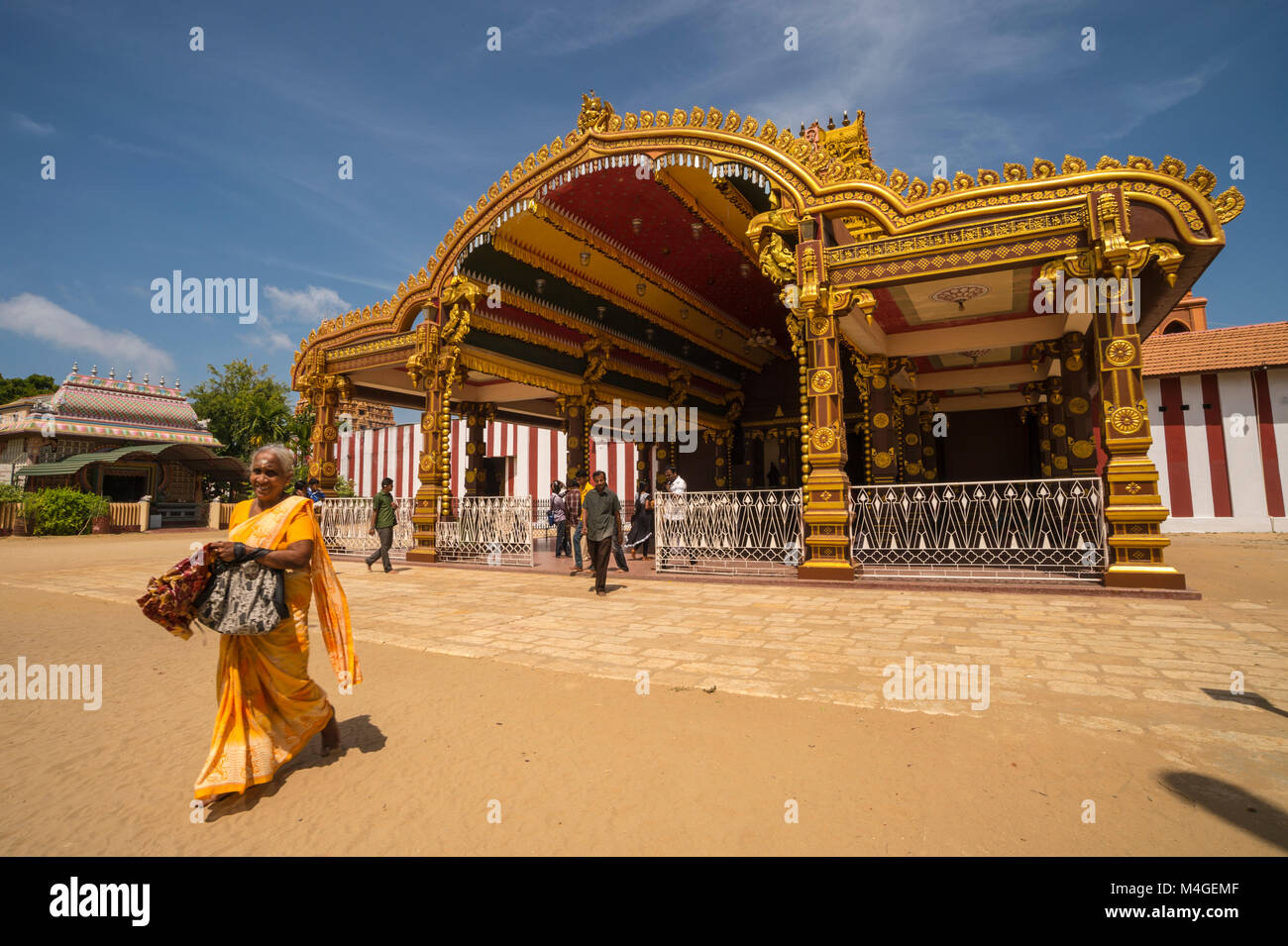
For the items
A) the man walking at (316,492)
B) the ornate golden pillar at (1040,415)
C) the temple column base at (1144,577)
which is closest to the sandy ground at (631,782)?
the temple column base at (1144,577)

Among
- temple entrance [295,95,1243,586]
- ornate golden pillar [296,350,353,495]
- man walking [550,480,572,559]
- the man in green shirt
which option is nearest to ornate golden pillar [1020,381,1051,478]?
temple entrance [295,95,1243,586]

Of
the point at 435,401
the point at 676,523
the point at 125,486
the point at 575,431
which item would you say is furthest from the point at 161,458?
the point at 676,523

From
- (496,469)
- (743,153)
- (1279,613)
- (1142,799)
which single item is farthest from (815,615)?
(496,469)

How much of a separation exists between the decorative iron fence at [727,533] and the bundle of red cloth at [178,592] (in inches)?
286

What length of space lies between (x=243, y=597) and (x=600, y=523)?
5.52 metres

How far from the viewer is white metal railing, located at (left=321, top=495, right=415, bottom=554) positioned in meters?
12.8

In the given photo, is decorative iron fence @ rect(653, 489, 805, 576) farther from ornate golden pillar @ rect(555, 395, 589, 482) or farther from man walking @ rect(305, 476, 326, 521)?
man walking @ rect(305, 476, 326, 521)

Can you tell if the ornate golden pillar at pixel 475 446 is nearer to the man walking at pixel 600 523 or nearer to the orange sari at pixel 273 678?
the man walking at pixel 600 523

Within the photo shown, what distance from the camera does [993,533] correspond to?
802cm

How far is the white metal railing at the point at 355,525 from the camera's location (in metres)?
12.8

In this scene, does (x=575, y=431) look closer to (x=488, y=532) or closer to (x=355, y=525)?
(x=488, y=532)

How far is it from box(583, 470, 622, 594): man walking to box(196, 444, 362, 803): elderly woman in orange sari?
488 cm

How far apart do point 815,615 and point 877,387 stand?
7.25 metres
